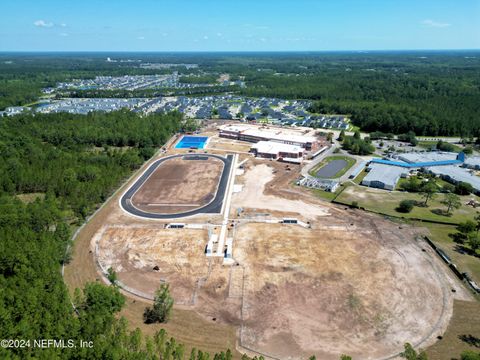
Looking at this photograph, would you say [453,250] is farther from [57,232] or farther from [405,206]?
[57,232]

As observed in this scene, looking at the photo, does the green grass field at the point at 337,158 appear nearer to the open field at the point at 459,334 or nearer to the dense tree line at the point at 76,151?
the open field at the point at 459,334

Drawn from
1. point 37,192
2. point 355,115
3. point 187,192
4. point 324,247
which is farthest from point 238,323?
point 355,115

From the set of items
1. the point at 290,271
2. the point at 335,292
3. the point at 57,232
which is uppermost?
the point at 57,232

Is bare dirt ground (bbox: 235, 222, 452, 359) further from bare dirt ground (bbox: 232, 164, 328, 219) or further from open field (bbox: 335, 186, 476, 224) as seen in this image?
open field (bbox: 335, 186, 476, 224)

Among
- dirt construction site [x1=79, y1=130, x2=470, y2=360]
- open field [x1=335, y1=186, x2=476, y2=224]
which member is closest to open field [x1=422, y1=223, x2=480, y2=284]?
dirt construction site [x1=79, y1=130, x2=470, y2=360]

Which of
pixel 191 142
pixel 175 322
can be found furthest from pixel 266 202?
pixel 191 142

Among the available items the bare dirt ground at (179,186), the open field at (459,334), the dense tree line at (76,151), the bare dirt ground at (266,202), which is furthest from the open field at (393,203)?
the dense tree line at (76,151)

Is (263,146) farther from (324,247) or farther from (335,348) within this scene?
(335,348)
